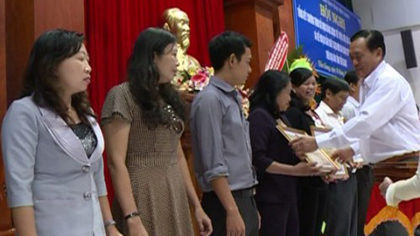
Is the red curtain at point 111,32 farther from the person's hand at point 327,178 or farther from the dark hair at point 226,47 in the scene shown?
the person's hand at point 327,178

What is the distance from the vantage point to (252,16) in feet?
13.1

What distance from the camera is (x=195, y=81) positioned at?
2.72 metres

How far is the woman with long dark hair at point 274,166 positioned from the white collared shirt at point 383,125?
230mm

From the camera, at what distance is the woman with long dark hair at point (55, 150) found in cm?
122

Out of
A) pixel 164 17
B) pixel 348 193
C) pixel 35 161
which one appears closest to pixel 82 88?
pixel 35 161

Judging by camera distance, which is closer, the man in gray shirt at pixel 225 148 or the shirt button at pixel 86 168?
the shirt button at pixel 86 168

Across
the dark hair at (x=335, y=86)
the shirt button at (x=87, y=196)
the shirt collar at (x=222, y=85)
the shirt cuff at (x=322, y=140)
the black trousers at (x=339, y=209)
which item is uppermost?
the dark hair at (x=335, y=86)

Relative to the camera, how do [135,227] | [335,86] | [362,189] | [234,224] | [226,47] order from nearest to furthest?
[135,227] < [234,224] < [226,47] < [362,189] < [335,86]

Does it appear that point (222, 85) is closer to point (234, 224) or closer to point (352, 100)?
point (234, 224)

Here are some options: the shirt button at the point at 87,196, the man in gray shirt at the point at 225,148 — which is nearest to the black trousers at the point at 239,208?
the man in gray shirt at the point at 225,148

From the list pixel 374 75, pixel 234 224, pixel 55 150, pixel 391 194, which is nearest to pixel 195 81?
pixel 374 75

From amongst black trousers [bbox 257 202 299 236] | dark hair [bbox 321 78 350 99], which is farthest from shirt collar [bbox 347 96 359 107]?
black trousers [bbox 257 202 299 236]

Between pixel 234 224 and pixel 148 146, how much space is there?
0.45 meters

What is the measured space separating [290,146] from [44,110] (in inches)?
54.2
